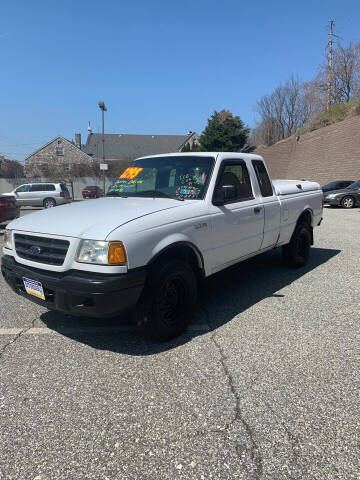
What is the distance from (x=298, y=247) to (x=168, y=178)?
300cm

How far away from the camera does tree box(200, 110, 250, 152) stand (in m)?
47.9

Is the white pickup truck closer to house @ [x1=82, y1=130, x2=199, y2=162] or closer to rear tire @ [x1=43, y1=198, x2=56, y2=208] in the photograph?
rear tire @ [x1=43, y1=198, x2=56, y2=208]

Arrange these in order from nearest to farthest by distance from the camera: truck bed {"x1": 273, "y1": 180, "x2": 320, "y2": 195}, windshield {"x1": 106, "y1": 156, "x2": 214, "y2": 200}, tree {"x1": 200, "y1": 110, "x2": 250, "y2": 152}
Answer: windshield {"x1": 106, "y1": 156, "x2": 214, "y2": 200} → truck bed {"x1": 273, "y1": 180, "x2": 320, "y2": 195} → tree {"x1": 200, "y1": 110, "x2": 250, "y2": 152}

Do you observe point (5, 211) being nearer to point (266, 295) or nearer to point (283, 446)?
point (266, 295)

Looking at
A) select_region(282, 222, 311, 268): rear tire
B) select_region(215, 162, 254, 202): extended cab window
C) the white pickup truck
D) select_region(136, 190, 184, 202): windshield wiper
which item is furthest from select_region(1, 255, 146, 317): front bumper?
select_region(282, 222, 311, 268): rear tire

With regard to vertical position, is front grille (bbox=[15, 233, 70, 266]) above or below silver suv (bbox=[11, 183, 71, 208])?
above

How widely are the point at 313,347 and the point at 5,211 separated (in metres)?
10.9

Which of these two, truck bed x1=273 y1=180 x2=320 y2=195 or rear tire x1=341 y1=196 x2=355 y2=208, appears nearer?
truck bed x1=273 y1=180 x2=320 y2=195

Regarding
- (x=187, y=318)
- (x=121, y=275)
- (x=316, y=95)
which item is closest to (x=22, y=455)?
(x=121, y=275)

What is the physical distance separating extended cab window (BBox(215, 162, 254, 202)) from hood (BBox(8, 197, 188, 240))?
30.3 inches

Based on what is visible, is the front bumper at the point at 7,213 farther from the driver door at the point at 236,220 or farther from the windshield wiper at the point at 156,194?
the driver door at the point at 236,220

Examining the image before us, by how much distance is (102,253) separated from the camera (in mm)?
2797

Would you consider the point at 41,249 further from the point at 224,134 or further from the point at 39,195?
the point at 224,134

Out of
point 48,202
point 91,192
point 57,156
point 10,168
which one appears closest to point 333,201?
point 48,202
